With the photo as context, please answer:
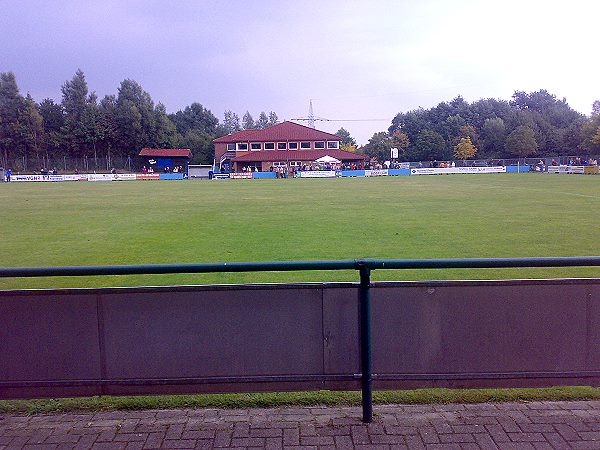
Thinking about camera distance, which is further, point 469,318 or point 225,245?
point 225,245

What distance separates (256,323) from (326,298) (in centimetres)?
63

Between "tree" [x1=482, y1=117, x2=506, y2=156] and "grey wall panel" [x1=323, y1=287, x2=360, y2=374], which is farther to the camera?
"tree" [x1=482, y1=117, x2=506, y2=156]

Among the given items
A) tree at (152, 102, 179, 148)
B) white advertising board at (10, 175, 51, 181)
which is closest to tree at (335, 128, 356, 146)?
tree at (152, 102, 179, 148)

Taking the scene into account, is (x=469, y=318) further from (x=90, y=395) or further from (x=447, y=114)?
(x=447, y=114)

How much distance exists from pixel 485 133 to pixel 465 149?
757 centimetres

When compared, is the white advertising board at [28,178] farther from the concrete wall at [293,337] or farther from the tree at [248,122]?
the tree at [248,122]

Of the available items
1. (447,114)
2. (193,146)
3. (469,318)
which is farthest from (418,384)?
(447,114)

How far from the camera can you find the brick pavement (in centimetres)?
412

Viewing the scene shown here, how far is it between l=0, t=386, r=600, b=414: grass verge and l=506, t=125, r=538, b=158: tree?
317 ft

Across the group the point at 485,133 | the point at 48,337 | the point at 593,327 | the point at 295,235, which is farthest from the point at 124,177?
the point at 593,327

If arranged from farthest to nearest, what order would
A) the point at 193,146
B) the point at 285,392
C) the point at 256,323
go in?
the point at 193,146 → the point at 285,392 → the point at 256,323

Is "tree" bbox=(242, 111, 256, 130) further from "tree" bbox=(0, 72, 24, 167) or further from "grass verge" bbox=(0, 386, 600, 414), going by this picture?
"grass verge" bbox=(0, 386, 600, 414)

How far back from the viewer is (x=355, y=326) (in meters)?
4.80

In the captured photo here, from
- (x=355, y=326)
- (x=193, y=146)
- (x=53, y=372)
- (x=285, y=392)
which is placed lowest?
(x=285, y=392)
